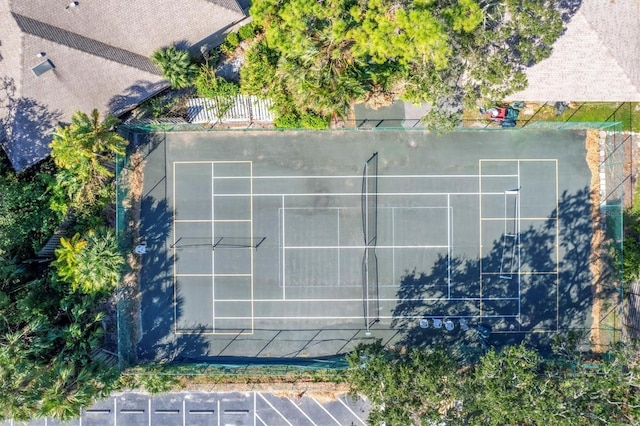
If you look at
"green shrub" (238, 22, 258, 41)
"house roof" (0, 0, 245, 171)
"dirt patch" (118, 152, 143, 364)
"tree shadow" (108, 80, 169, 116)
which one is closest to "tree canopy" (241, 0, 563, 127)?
"green shrub" (238, 22, 258, 41)

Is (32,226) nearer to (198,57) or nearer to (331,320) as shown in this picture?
(198,57)

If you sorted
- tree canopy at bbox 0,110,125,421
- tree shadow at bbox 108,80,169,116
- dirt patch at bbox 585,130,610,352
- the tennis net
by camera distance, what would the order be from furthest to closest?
the tennis net → dirt patch at bbox 585,130,610,352 → tree shadow at bbox 108,80,169,116 → tree canopy at bbox 0,110,125,421

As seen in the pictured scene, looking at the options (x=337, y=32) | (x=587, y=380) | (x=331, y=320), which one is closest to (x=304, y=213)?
(x=331, y=320)

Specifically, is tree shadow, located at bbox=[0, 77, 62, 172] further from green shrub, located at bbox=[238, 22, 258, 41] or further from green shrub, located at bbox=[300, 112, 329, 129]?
green shrub, located at bbox=[300, 112, 329, 129]

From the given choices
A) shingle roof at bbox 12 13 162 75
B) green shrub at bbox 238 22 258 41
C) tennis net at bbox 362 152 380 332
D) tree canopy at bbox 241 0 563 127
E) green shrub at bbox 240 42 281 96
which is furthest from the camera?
tennis net at bbox 362 152 380 332

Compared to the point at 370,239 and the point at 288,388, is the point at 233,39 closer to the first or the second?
the point at 370,239

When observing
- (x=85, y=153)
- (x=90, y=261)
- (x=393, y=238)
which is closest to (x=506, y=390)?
(x=393, y=238)
